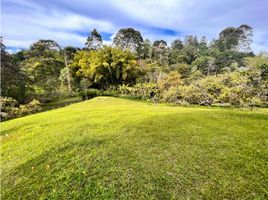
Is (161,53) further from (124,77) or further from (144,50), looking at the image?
(124,77)

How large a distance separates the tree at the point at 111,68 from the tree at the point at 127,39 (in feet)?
38.2

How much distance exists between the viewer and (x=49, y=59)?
74.5 feet

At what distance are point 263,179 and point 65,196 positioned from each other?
8.34 ft

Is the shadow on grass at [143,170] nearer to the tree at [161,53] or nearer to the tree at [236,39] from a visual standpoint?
the tree at [161,53]

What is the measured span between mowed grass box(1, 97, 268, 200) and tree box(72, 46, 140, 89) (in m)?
13.1

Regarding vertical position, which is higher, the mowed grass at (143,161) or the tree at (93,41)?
the tree at (93,41)

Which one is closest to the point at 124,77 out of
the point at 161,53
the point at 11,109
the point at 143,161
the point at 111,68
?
the point at 111,68

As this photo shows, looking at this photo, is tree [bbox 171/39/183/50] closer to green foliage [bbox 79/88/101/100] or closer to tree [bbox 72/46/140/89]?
tree [bbox 72/46/140/89]

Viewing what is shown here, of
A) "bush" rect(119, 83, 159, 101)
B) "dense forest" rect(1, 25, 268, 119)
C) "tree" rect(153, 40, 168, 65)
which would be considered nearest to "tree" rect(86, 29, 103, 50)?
"dense forest" rect(1, 25, 268, 119)

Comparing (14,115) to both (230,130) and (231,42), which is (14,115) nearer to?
(230,130)

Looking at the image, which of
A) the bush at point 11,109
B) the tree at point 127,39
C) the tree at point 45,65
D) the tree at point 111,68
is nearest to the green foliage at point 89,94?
the tree at point 111,68

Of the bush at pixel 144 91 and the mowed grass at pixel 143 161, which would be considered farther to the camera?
the bush at pixel 144 91

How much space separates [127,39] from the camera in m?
30.1

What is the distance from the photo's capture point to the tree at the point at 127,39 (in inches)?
1164
